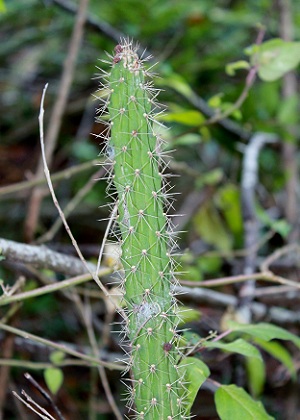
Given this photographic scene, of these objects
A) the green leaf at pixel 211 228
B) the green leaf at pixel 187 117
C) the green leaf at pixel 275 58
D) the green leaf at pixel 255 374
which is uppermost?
the green leaf at pixel 275 58

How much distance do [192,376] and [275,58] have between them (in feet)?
2.63

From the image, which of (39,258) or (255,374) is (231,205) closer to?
(255,374)

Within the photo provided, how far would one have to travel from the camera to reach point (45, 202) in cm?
256

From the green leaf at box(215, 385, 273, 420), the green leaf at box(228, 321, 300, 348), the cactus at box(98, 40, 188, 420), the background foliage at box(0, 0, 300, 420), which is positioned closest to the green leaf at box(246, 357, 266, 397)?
the background foliage at box(0, 0, 300, 420)

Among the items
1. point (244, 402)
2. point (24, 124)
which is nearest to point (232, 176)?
point (24, 124)

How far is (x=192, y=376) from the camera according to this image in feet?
2.97

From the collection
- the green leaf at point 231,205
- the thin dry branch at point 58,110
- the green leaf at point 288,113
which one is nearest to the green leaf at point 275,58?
the thin dry branch at point 58,110

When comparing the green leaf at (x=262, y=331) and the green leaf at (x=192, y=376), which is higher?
the green leaf at (x=262, y=331)

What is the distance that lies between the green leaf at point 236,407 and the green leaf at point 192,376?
0.05 meters

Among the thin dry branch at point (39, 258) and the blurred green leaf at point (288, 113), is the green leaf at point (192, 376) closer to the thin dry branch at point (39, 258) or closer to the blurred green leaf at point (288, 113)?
the thin dry branch at point (39, 258)

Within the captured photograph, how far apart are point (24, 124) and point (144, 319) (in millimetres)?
2101

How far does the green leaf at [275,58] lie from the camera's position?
135cm

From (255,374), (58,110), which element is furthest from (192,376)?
(58,110)

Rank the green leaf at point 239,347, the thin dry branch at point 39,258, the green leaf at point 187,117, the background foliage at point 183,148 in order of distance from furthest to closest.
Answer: the background foliage at point 183,148
the green leaf at point 187,117
the thin dry branch at point 39,258
the green leaf at point 239,347
